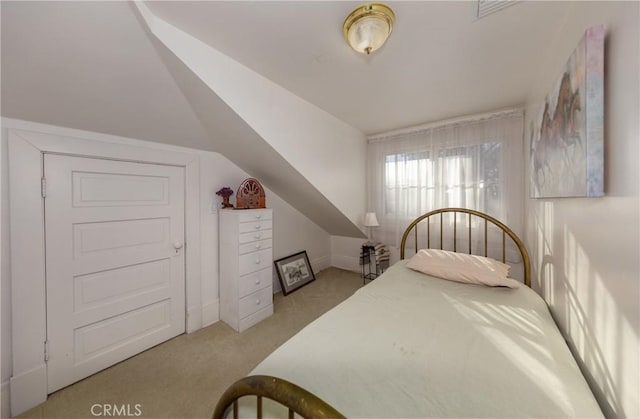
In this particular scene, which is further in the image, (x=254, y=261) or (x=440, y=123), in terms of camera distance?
(x=440, y=123)

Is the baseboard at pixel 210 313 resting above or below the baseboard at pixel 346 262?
below

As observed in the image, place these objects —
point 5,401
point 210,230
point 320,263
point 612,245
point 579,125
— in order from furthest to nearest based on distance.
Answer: point 320,263 < point 210,230 < point 5,401 < point 579,125 < point 612,245

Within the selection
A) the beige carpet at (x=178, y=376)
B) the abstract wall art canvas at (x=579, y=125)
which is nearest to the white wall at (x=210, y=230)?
→ the beige carpet at (x=178, y=376)

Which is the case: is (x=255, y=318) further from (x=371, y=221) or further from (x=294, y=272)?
(x=371, y=221)

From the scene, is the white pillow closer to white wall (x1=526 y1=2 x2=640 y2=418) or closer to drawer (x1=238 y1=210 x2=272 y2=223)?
white wall (x1=526 y1=2 x2=640 y2=418)

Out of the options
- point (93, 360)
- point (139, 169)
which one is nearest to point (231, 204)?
point (139, 169)

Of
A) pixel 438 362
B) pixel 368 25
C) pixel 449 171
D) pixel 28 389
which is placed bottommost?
pixel 28 389

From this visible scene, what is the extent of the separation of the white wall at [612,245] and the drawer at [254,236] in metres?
2.28

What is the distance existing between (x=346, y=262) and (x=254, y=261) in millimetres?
1928

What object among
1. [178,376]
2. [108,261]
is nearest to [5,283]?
[108,261]

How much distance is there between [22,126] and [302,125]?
6.36ft

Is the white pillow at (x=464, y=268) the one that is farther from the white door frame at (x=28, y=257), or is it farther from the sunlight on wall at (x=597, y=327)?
the white door frame at (x=28, y=257)

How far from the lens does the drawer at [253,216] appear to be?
2.17 meters

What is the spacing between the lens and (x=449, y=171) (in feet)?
8.65
